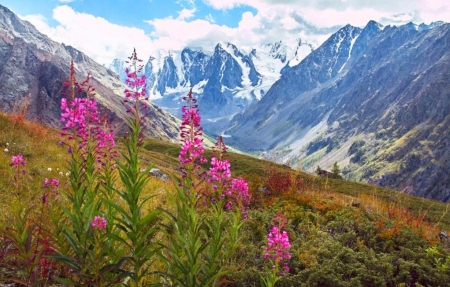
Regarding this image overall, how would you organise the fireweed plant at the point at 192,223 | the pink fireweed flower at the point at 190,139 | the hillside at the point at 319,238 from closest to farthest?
the fireweed plant at the point at 192,223
the pink fireweed flower at the point at 190,139
the hillside at the point at 319,238

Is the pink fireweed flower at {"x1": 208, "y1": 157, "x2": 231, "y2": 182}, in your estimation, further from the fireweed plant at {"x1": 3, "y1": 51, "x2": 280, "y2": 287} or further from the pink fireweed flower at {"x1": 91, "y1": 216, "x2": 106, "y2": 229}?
the pink fireweed flower at {"x1": 91, "y1": 216, "x2": 106, "y2": 229}

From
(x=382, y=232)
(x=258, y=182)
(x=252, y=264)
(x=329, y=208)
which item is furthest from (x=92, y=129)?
(x=258, y=182)

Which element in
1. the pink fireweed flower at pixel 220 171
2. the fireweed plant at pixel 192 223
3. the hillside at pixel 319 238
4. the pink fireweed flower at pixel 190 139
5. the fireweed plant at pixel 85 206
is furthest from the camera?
the hillside at pixel 319 238

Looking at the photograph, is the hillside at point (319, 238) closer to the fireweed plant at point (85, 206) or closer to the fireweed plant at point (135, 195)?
the fireweed plant at point (135, 195)

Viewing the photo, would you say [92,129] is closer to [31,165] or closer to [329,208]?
[31,165]

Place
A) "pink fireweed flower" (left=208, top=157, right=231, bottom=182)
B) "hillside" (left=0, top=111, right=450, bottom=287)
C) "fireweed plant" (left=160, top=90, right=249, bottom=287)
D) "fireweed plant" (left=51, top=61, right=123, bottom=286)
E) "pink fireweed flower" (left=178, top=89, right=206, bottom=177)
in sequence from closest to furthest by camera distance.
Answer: "fireweed plant" (left=51, top=61, right=123, bottom=286)
"fireweed plant" (left=160, top=90, right=249, bottom=287)
"pink fireweed flower" (left=178, top=89, right=206, bottom=177)
"pink fireweed flower" (left=208, top=157, right=231, bottom=182)
"hillside" (left=0, top=111, right=450, bottom=287)

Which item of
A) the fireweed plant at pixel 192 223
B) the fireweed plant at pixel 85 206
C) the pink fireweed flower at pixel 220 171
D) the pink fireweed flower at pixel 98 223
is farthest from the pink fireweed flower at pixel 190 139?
the pink fireweed flower at pixel 98 223

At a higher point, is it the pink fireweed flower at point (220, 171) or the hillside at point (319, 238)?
the pink fireweed flower at point (220, 171)

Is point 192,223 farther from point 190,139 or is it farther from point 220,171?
point 220,171

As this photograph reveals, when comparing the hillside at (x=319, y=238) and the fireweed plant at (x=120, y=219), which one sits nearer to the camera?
the fireweed plant at (x=120, y=219)

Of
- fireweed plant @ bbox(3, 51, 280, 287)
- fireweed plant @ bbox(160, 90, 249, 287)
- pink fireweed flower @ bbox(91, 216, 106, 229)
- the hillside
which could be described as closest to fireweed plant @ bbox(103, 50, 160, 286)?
fireweed plant @ bbox(3, 51, 280, 287)

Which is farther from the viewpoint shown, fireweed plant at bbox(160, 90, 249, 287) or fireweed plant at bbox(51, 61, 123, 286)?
fireweed plant at bbox(160, 90, 249, 287)

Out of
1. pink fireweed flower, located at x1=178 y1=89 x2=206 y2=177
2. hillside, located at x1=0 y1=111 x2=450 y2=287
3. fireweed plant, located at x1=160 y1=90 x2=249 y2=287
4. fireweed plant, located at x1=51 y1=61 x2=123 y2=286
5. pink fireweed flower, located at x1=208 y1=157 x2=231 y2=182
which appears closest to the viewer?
fireweed plant, located at x1=51 y1=61 x2=123 y2=286

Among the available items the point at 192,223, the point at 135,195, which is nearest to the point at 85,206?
the point at 135,195
